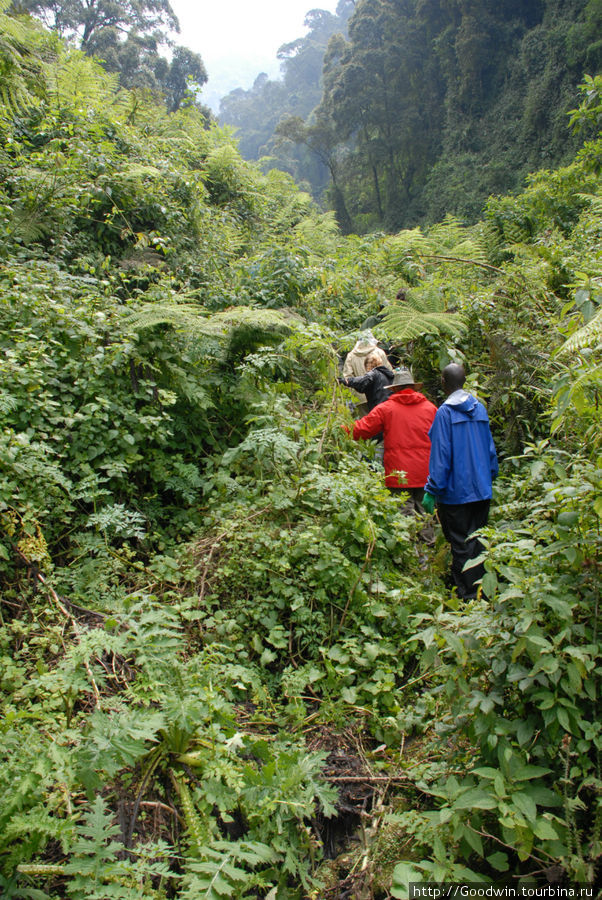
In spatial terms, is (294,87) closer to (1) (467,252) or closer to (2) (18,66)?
(1) (467,252)

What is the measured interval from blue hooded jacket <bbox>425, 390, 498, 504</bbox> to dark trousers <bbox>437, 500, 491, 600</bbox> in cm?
10

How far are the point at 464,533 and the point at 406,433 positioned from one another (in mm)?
950

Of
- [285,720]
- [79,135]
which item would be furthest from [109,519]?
[79,135]

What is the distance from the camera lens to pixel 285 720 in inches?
101

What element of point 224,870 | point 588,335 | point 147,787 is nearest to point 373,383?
point 588,335

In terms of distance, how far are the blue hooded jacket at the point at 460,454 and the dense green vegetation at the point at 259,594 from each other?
0.35 meters

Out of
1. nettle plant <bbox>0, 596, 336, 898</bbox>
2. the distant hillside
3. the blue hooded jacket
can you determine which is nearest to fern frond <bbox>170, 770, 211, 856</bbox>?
nettle plant <bbox>0, 596, 336, 898</bbox>

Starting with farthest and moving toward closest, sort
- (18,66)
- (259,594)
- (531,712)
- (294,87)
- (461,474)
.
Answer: (294,87), (18,66), (461,474), (259,594), (531,712)

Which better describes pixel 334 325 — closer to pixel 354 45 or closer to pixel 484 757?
pixel 484 757

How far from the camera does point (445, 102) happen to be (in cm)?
2800

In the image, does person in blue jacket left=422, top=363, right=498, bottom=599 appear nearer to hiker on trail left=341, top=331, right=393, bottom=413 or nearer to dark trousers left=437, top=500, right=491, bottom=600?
dark trousers left=437, top=500, right=491, bottom=600

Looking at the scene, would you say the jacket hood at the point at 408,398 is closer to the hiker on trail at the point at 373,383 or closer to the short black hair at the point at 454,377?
the short black hair at the point at 454,377

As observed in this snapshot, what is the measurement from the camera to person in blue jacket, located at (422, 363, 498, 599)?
3650 millimetres

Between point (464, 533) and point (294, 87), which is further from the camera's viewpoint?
point (294, 87)
